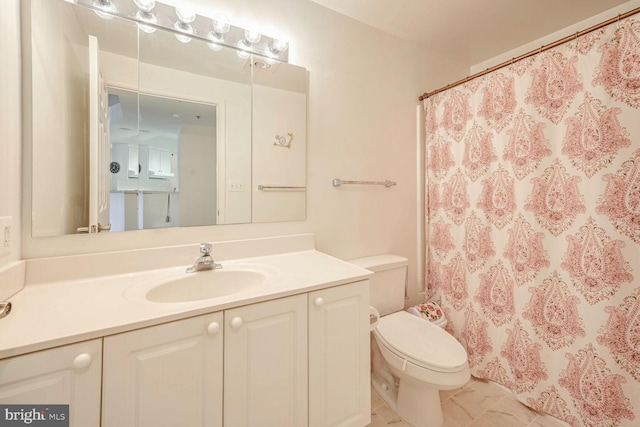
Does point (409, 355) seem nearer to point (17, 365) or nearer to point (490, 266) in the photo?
point (490, 266)

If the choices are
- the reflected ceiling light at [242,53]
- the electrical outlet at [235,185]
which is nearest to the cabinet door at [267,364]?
the electrical outlet at [235,185]

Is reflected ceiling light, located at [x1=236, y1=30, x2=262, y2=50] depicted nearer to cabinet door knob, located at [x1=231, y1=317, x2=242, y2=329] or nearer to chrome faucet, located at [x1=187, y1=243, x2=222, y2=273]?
chrome faucet, located at [x1=187, y1=243, x2=222, y2=273]

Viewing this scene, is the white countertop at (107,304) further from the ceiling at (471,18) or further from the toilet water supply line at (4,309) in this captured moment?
the ceiling at (471,18)

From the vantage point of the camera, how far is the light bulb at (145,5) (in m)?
1.10

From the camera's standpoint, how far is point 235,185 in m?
1.32

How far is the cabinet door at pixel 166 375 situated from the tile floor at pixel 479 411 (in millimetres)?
998

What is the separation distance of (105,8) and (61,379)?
1320 millimetres

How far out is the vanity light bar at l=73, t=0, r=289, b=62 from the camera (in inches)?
41.9

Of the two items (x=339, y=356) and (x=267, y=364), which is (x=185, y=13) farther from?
(x=339, y=356)

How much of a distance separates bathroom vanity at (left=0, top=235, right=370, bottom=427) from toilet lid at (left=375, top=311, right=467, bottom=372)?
0.95 feet

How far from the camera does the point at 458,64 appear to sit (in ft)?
7.13

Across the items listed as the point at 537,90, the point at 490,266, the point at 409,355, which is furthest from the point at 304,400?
the point at 537,90

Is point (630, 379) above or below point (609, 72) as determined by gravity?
below

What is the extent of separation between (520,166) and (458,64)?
1.27 meters
